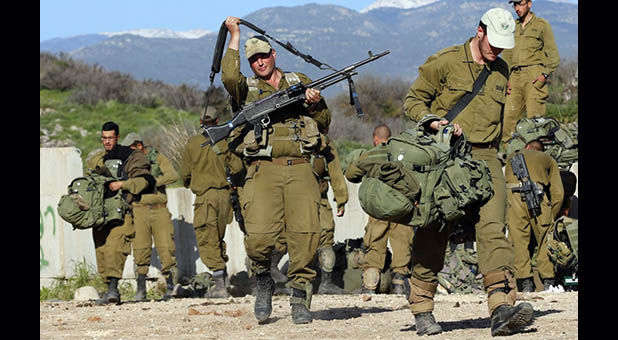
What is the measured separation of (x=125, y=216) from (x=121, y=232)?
0.19m

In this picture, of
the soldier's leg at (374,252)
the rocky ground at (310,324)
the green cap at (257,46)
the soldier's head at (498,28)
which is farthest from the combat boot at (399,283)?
the soldier's head at (498,28)

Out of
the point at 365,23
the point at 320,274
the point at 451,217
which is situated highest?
the point at 365,23

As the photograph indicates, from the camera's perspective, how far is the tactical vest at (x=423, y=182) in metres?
6.67

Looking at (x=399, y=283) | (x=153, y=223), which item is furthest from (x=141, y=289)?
(x=399, y=283)

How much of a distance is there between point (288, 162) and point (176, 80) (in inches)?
5506

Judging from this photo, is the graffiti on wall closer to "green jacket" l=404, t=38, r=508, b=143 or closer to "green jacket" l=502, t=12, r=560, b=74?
"green jacket" l=502, t=12, r=560, b=74

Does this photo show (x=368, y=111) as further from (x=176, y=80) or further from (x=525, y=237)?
(x=176, y=80)

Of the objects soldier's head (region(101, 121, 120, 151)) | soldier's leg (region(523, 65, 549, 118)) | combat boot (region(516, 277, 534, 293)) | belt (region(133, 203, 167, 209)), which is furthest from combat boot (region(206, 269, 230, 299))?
soldier's leg (region(523, 65, 549, 118))

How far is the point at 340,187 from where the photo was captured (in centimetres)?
985

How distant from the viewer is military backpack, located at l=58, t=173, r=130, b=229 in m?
11.6

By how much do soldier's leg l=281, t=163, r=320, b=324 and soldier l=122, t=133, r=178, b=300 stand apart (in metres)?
4.75
